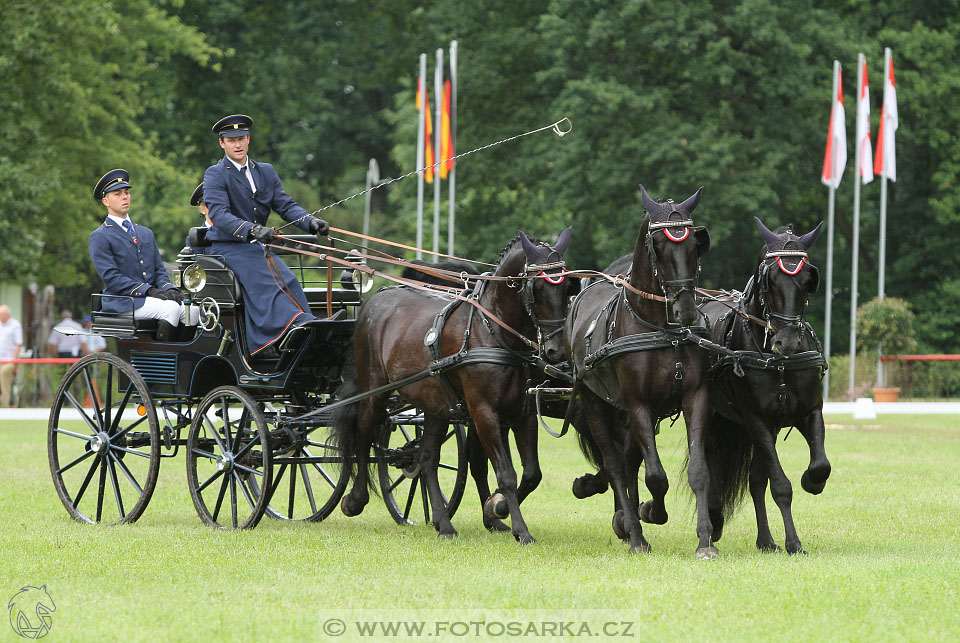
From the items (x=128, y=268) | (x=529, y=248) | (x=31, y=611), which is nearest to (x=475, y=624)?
(x=31, y=611)

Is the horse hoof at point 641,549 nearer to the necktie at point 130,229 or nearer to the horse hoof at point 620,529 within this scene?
the horse hoof at point 620,529

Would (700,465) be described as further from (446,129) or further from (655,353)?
(446,129)

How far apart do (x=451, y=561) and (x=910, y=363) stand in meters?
19.6

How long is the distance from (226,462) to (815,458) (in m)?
4.17

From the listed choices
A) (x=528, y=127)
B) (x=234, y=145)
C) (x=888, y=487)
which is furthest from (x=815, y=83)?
(x=234, y=145)

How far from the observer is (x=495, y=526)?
10289 millimetres

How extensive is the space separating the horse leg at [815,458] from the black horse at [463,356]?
163cm

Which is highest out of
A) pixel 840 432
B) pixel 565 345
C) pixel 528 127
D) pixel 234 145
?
pixel 528 127

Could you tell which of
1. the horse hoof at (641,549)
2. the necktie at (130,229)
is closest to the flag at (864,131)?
the necktie at (130,229)

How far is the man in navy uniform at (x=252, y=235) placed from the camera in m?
10.2

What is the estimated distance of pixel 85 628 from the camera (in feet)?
20.5

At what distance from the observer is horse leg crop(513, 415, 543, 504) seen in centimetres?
967

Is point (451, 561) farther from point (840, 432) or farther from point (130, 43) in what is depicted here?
point (130, 43)

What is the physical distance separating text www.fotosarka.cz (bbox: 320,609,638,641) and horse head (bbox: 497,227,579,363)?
2686mm
